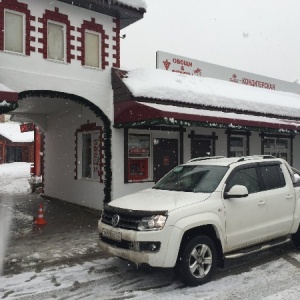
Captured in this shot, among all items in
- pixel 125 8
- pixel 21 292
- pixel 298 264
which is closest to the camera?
pixel 21 292

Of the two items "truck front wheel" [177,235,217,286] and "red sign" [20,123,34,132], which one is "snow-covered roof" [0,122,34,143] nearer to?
"red sign" [20,123,34,132]

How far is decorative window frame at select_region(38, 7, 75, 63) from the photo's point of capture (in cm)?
A: 1029

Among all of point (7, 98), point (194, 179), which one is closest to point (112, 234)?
point (194, 179)

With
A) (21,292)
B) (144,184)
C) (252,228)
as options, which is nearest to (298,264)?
(252,228)

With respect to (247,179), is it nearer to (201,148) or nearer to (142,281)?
(142,281)

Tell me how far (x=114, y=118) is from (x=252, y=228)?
6755 millimetres

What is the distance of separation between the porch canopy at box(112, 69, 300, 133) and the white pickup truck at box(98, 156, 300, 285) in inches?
156

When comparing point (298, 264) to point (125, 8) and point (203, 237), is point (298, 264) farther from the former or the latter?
point (125, 8)

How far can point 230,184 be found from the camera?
5914 millimetres

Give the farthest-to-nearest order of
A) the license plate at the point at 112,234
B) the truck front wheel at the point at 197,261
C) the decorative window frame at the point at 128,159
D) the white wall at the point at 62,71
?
the decorative window frame at the point at 128,159, the white wall at the point at 62,71, the license plate at the point at 112,234, the truck front wheel at the point at 197,261

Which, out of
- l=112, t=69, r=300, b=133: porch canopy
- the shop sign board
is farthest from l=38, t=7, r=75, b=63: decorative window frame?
the shop sign board

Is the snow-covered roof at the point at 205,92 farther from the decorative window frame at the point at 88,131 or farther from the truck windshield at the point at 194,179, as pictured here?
the truck windshield at the point at 194,179

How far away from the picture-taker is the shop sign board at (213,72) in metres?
15.0

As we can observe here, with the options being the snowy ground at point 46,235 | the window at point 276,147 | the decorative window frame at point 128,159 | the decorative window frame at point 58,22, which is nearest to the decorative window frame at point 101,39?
the decorative window frame at point 58,22
